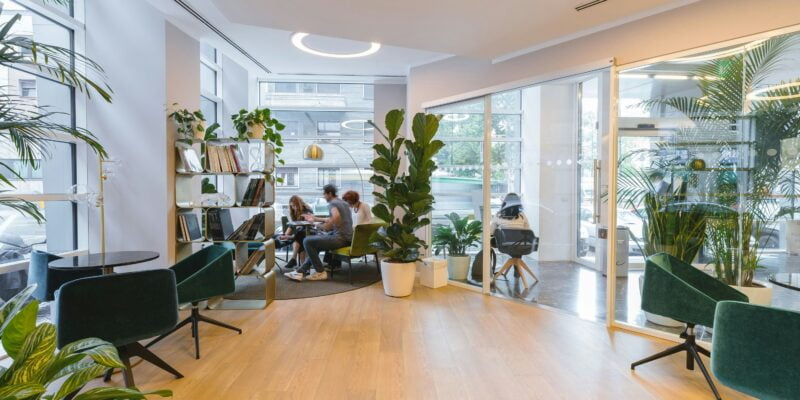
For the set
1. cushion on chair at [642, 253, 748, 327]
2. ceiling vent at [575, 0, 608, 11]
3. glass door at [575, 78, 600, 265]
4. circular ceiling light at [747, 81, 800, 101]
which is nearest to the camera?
cushion on chair at [642, 253, 748, 327]

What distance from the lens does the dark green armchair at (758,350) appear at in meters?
1.82

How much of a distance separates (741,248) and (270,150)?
4.50m

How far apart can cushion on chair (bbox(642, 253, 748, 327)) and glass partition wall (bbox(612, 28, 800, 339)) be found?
40 centimetres

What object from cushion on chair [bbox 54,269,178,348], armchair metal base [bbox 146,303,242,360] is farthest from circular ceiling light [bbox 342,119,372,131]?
cushion on chair [bbox 54,269,178,348]

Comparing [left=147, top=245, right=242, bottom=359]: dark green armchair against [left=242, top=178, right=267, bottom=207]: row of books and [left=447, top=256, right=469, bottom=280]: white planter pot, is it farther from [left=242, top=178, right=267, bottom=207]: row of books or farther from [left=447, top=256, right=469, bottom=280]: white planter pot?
[left=447, top=256, right=469, bottom=280]: white planter pot

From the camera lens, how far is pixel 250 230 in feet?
14.9

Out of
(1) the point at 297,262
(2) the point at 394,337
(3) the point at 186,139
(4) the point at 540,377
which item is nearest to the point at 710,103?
(4) the point at 540,377

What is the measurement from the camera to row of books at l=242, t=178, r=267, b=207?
4.51 metres

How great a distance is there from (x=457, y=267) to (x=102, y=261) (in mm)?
3846

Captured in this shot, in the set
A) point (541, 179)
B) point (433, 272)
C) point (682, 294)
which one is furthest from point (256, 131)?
point (682, 294)

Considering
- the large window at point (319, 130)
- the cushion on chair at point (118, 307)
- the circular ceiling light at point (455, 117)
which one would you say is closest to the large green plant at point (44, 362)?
the cushion on chair at point (118, 307)

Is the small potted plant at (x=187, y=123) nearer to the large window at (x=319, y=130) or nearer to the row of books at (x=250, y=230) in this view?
the row of books at (x=250, y=230)

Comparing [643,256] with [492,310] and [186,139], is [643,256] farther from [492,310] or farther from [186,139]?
[186,139]

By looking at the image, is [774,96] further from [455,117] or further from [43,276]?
[43,276]
